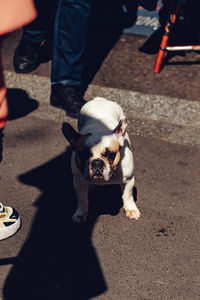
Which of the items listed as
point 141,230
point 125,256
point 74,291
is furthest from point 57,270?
point 141,230

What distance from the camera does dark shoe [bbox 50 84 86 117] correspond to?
512cm

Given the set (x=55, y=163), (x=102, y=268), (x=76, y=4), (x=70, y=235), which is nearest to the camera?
(x=102, y=268)

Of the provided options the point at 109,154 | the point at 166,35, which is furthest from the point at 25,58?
the point at 109,154

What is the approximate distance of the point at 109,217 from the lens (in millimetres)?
3668

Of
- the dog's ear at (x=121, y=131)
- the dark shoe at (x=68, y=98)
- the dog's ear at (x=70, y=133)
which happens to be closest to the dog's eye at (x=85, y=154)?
the dog's ear at (x=70, y=133)

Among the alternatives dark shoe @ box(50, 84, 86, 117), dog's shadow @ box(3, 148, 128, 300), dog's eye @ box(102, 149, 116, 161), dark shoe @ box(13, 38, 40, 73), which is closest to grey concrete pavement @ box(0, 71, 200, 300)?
dog's shadow @ box(3, 148, 128, 300)

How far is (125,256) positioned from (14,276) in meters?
0.86

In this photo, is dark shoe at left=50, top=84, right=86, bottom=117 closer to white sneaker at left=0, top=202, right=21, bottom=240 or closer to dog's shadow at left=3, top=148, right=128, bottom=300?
dog's shadow at left=3, top=148, right=128, bottom=300

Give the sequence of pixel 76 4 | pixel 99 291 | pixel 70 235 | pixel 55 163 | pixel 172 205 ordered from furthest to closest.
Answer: pixel 76 4, pixel 55 163, pixel 172 205, pixel 70 235, pixel 99 291

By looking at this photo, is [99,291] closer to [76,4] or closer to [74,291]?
[74,291]

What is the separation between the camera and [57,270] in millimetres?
3145

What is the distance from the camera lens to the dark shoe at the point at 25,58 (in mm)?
6020

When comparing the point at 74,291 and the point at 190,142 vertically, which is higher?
the point at 74,291

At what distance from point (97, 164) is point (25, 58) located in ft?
11.5
